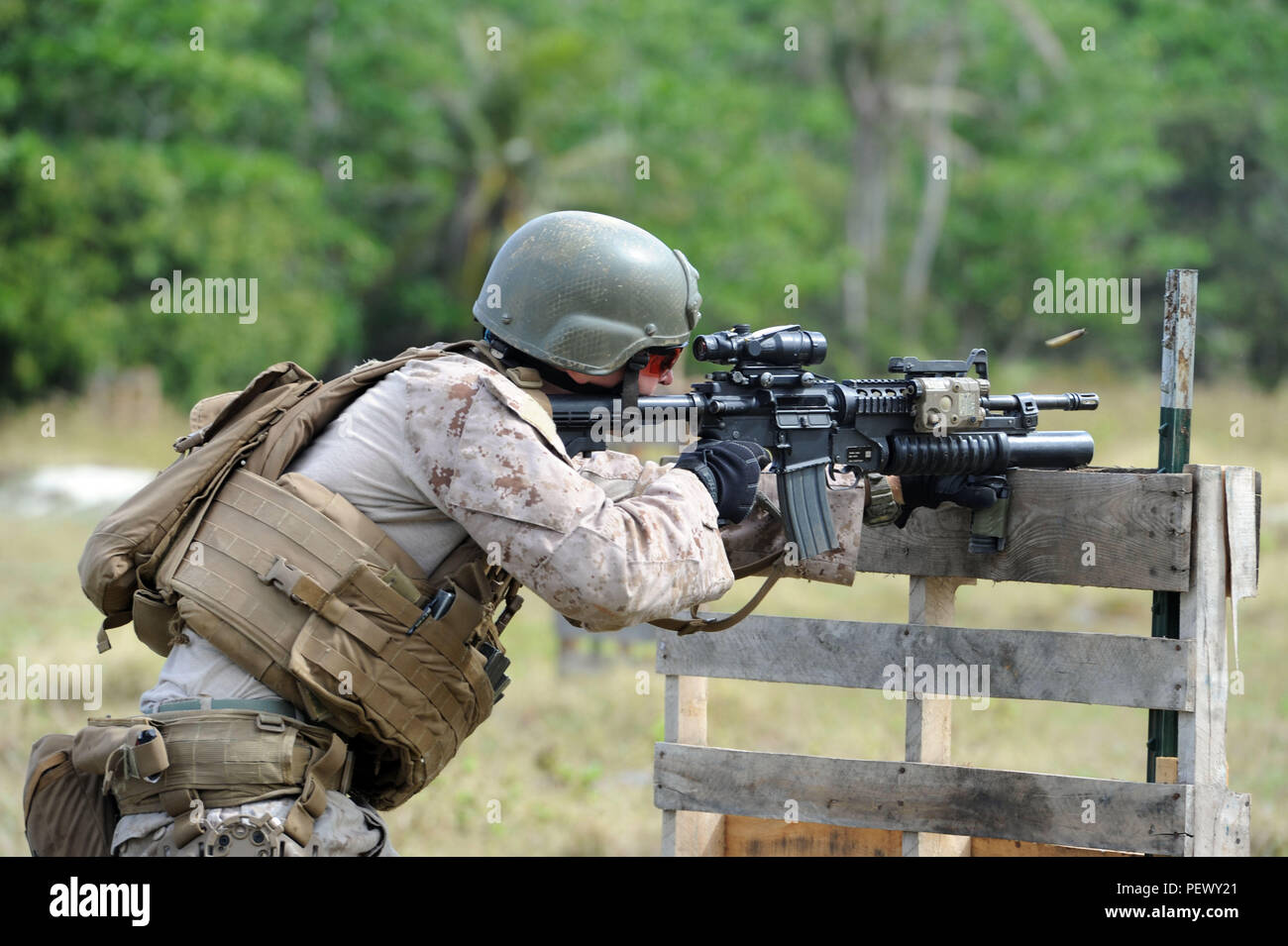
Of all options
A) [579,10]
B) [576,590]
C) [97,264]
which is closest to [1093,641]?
[576,590]

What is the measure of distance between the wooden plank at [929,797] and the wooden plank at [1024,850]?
118 millimetres

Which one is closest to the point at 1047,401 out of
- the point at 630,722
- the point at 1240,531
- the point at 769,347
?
the point at 1240,531

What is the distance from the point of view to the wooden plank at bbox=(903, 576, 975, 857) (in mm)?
4469

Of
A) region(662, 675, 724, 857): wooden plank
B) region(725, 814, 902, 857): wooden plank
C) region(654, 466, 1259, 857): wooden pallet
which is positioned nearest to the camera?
region(654, 466, 1259, 857): wooden pallet

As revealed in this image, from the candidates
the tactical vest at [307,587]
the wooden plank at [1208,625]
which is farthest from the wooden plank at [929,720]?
the tactical vest at [307,587]

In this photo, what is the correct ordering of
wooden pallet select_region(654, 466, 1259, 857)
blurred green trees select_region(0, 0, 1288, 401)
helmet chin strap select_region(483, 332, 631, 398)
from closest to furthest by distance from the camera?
helmet chin strap select_region(483, 332, 631, 398), wooden pallet select_region(654, 466, 1259, 857), blurred green trees select_region(0, 0, 1288, 401)

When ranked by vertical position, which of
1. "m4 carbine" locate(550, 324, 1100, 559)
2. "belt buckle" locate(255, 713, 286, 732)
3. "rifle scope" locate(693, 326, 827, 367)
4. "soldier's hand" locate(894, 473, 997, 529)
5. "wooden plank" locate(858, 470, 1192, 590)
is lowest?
"belt buckle" locate(255, 713, 286, 732)

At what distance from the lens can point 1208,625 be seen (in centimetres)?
412

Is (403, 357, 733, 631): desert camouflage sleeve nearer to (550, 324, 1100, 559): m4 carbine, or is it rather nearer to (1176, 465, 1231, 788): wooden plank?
(550, 324, 1100, 559): m4 carbine

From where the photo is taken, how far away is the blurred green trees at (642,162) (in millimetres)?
23141

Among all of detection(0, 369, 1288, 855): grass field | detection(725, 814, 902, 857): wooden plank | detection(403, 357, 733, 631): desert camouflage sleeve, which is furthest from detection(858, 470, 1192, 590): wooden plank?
detection(0, 369, 1288, 855): grass field

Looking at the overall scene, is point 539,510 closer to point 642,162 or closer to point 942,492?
point 942,492

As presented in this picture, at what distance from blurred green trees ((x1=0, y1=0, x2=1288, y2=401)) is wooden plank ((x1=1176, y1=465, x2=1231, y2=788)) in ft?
67.5

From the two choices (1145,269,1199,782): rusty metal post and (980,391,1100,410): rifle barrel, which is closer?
(1145,269,1199,782): rusty metal post
